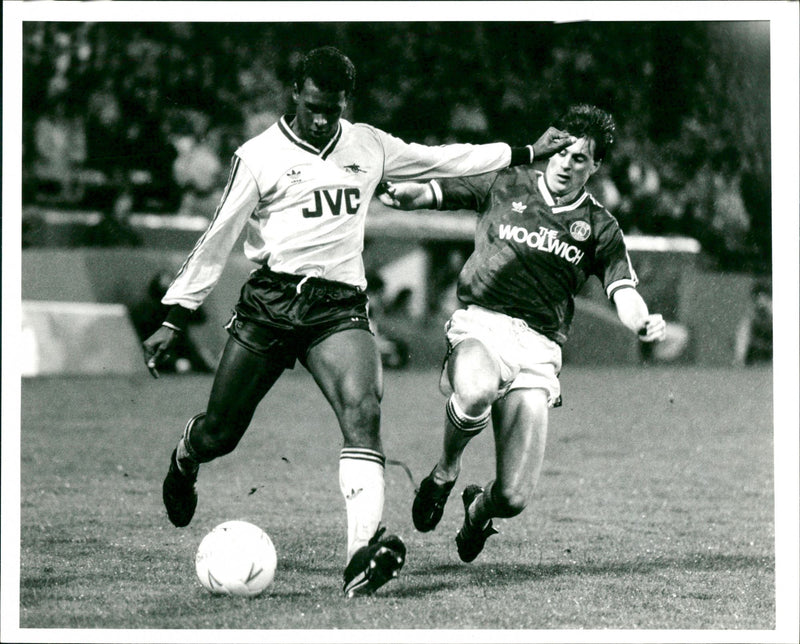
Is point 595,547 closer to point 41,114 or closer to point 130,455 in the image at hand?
point 130,455

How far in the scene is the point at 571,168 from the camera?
686cm

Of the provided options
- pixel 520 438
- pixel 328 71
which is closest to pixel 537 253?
pixel 520 438

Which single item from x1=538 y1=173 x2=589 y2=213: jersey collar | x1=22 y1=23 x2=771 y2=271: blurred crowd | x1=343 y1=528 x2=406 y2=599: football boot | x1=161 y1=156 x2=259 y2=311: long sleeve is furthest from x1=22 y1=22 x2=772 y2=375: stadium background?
x1=343 y1=528 x2=406 y2=599: football boot

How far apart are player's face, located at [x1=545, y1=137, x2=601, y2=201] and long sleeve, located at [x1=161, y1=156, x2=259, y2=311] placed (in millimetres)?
1700

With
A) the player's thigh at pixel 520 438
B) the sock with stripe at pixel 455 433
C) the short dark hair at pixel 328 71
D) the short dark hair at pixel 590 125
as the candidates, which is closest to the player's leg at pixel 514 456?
the player's thigh at pixel 520 438

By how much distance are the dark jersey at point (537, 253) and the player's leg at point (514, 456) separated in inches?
16.6

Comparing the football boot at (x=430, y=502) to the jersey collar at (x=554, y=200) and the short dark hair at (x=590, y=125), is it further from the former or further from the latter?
the short dark hair at (x=590, y=125)

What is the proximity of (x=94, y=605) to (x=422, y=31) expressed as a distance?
576 inches

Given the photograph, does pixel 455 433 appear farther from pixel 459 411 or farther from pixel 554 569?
pixel 554 569

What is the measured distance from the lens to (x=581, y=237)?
6.89m

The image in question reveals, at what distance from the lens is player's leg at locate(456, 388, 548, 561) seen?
22.4 ft

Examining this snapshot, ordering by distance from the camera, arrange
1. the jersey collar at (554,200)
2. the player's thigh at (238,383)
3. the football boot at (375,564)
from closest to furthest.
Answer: the football boot at (375,564) < the player's thigh at (238,383) < the jersey collar at (554,200)

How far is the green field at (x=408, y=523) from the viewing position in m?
6.06

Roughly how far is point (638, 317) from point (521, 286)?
0.73 metres
